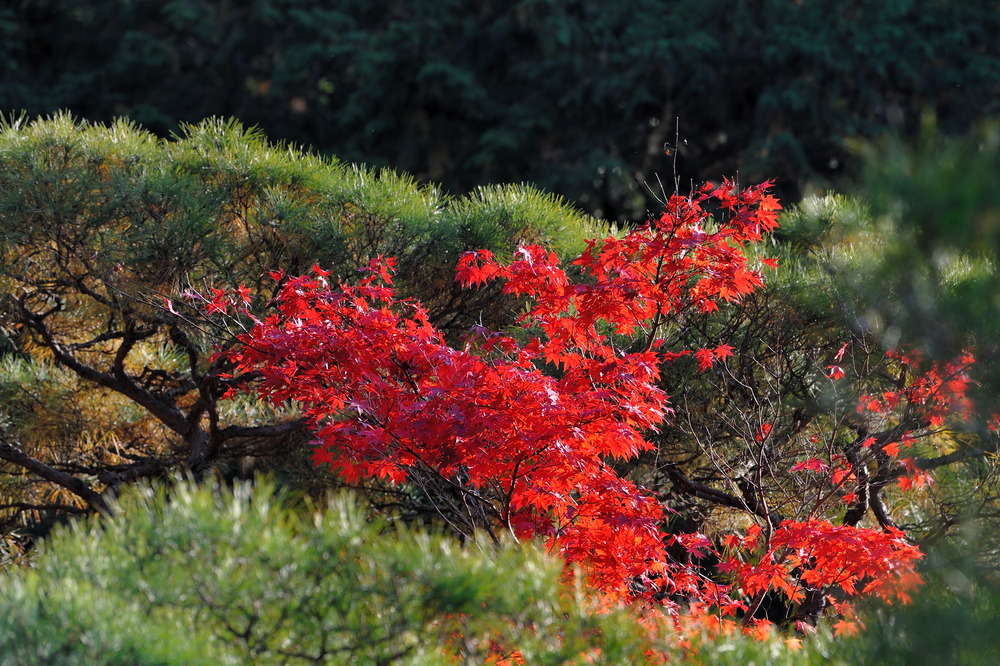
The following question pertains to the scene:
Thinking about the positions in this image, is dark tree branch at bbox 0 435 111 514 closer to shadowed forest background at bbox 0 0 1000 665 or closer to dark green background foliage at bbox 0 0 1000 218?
shadowed forest background at bbox 0 0 1000 665

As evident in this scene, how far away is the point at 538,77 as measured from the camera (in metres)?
10.1

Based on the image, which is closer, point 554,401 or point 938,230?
point 938,230

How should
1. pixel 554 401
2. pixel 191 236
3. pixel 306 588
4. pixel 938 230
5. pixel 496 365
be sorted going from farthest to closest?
pixel 191 236, pixel 496 365, pixel 554 401, pixel 306 588, pixel 938 230

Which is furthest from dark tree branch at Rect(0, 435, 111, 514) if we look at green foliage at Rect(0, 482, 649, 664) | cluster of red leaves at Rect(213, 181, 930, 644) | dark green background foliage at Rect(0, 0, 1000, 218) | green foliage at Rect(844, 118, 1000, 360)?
dark green background foliage at Rect(0, 0, 1000, 218)

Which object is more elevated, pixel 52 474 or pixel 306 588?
pixel 52 474

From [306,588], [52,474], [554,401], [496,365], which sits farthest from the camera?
[52,474]

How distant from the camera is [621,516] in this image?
296 centimetres

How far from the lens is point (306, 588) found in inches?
73.4

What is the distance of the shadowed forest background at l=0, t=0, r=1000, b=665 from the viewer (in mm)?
1822

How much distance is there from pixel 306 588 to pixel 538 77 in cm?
886

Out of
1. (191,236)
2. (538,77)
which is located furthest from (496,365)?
(538,77)

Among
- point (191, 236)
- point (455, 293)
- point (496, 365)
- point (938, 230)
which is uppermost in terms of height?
point (191, 236)

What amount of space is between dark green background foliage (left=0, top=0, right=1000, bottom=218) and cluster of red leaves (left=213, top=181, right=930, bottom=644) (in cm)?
643

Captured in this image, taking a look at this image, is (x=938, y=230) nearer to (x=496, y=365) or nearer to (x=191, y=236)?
(x=496, y=365)
